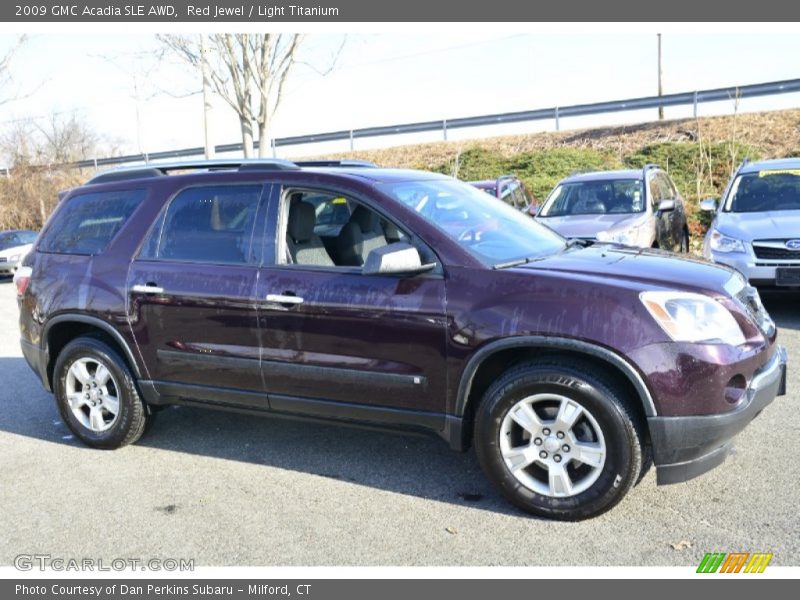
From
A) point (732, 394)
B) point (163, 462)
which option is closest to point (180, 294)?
point (163, 462)

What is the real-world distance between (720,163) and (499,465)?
52.8 ft

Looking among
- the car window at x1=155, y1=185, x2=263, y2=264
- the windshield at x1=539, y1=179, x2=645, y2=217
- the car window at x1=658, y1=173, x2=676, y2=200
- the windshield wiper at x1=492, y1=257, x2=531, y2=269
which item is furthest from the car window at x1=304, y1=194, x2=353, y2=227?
the car window at x1=658, y1=173, x2=676, y2=200

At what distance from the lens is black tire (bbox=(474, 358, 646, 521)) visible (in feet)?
11.8

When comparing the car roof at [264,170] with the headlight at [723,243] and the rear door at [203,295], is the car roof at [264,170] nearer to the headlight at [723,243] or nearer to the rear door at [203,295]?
the rear door at [203,295]

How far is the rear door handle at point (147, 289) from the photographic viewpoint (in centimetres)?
470

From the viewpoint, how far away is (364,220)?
475 centimetres

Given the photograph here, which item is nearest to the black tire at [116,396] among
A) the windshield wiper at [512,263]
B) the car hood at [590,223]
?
the windshield wiper at [512,263]

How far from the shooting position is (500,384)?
3.80 meters

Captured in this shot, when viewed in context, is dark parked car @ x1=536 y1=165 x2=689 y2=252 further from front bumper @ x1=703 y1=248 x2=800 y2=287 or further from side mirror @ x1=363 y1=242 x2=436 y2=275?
side mirror @ x1=363 y1=242 x2=436 y2=275

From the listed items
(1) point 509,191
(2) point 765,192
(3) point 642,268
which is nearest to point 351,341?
(3) point 642,268

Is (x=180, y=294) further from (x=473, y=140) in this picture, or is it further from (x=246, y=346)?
(x=473, y=140)

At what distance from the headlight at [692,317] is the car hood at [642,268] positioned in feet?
0.23

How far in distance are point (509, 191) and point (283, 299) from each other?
9.18 metres

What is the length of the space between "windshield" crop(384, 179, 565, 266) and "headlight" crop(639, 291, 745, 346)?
864 mm
